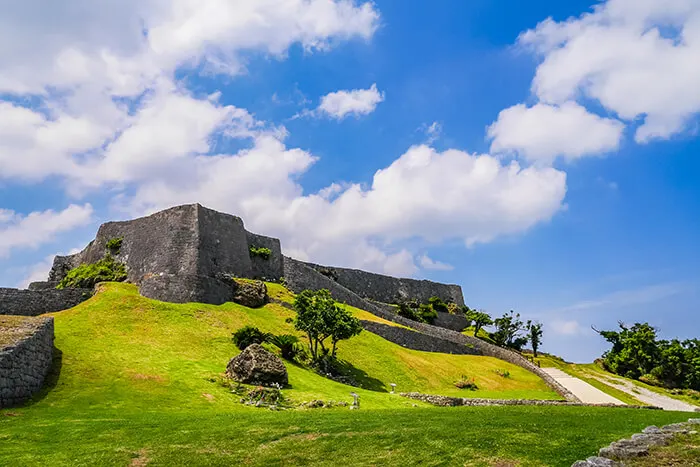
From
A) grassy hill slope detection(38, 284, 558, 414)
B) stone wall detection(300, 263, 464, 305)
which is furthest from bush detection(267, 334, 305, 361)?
stone wall detection(300, 263, 464, 305)

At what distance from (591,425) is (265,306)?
34379 mm

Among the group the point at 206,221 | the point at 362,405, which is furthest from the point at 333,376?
the point at 206,221

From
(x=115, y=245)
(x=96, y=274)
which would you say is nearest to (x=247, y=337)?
(x=96, y=274)

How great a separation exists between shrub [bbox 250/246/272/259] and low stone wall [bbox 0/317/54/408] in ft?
108

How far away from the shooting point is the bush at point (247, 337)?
3416 centimetres

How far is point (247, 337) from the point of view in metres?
34.5

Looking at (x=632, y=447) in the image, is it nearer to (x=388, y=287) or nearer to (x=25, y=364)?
(x=25, y=364)

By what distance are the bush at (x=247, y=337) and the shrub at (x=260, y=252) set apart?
2266 cm

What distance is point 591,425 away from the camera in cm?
1492

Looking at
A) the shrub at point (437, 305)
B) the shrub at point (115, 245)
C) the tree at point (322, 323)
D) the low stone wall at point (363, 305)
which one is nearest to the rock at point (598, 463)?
the tree at point (322, 323)

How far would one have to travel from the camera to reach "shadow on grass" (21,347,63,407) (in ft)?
67.1

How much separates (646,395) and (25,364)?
5047 cm

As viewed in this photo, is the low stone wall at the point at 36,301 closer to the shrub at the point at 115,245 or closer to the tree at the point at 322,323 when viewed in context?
the shrub at the point at 115,245

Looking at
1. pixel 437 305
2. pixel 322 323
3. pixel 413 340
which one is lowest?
pixel 413 340
